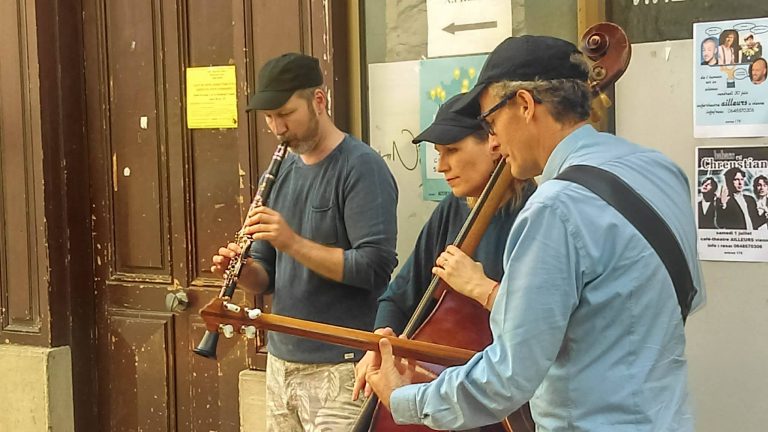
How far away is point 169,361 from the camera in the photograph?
4293 millimetres

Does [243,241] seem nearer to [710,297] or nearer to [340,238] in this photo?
[340,238]

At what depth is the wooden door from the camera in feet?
13.4

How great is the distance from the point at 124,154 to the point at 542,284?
3.09m

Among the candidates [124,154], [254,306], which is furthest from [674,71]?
[124,154]

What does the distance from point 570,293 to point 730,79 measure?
1.64 metres

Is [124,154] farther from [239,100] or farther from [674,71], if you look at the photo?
[674,71]

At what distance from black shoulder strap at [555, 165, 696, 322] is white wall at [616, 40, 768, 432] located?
139 cm

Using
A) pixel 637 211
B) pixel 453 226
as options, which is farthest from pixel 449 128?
pixel 637 211

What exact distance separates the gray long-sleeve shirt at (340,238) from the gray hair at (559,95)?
1045 mm

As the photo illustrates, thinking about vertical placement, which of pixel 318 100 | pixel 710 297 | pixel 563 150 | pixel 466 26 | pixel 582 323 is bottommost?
pixel 710 297

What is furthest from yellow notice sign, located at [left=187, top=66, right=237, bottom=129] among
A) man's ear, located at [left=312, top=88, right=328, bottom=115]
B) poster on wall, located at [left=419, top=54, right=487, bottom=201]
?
man's ear, located at [left=312, top=88, right=328, bottom=115]

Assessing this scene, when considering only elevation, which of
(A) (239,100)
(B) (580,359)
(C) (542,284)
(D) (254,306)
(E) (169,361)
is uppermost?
(A) (239,100)

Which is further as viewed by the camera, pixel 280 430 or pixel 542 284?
pixel 280 430

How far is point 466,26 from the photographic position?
136 inches
